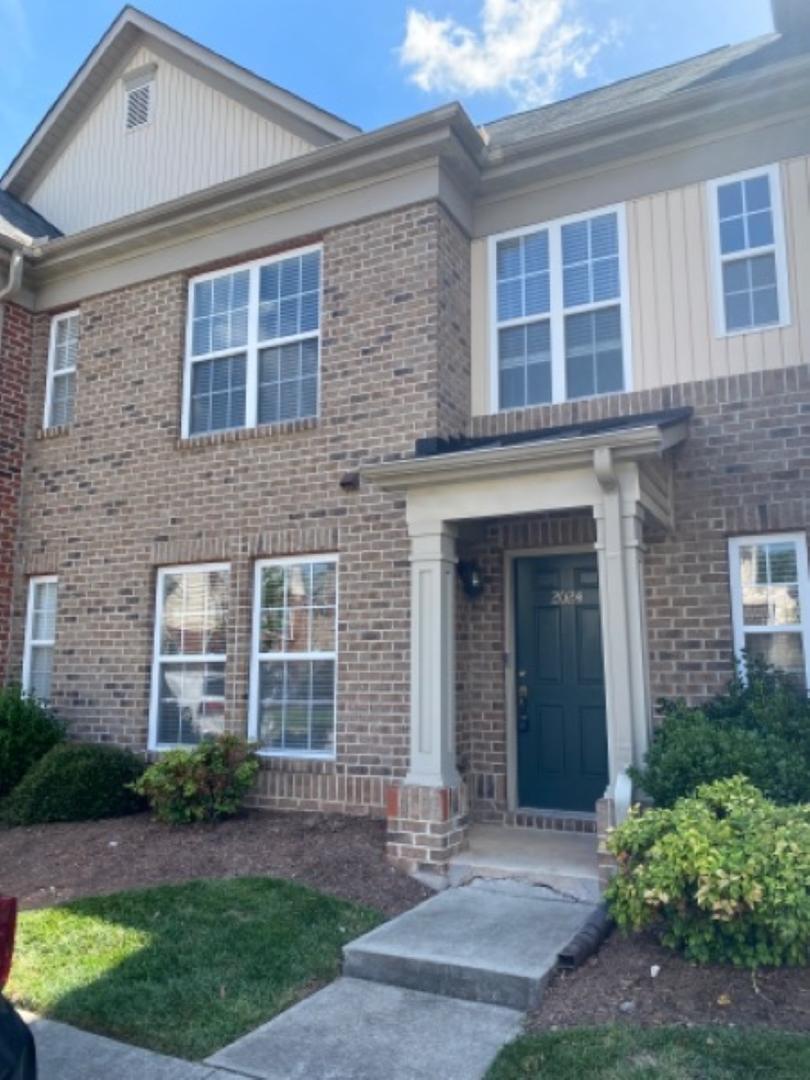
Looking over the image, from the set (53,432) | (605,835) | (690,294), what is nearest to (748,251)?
(690,294)

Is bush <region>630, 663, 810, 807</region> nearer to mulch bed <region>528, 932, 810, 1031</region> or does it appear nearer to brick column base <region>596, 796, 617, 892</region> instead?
brick column base <region>596, 796, 617, 892</region>

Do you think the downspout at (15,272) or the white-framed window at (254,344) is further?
the downspout at (15,272)

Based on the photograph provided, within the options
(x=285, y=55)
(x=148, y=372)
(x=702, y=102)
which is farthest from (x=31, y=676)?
(x=702, y=102)

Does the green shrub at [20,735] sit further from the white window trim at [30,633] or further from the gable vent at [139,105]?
the gable vent at [139,105]

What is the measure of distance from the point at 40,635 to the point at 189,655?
2.33 metres

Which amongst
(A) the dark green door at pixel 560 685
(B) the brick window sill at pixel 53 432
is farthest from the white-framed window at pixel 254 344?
(A) the dark green door at pixel 560 685

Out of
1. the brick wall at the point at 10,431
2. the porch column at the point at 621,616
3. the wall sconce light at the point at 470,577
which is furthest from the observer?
the brick wall at the point at 10,431

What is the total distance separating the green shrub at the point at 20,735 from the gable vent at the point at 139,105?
23.0ft

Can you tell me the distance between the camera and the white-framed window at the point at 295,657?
26.2ft

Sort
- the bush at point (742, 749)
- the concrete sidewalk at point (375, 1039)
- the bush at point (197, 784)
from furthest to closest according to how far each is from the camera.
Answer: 1. the bush at point (197, 784)
2. the bush at point (742, 749)
3. the concrete sidewalk at point (375, 1039)

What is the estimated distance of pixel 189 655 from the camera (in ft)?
29.0

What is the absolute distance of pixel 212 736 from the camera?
334 inches

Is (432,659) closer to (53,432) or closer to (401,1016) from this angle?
(401,1016)

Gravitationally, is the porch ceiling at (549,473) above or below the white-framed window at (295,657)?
above
